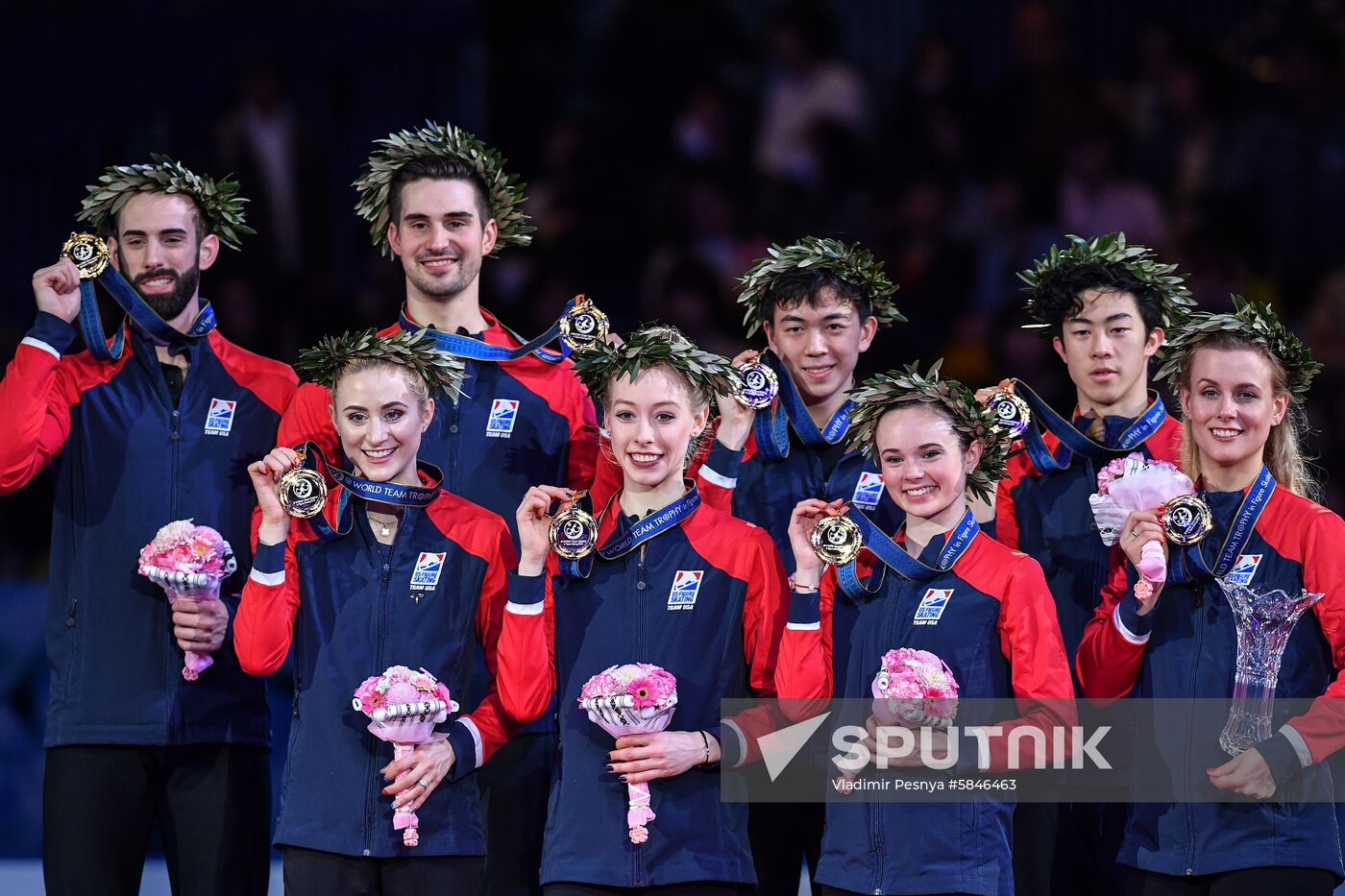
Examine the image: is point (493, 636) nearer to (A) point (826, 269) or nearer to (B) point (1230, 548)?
(A) point (826, 269)

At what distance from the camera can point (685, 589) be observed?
18.0ft

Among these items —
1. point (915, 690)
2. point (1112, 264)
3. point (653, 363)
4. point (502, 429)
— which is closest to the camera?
point (915, 690)

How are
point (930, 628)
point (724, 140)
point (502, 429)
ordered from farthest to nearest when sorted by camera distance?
point (724, 140)
point (502, 429)
point (930, 628)

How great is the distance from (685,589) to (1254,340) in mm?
1921

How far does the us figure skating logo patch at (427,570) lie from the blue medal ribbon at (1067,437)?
1994 millimetres

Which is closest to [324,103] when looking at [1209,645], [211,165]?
[211,165]

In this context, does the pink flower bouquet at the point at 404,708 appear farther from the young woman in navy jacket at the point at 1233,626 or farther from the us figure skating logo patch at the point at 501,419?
the young woman in navy jacket at the point at 1233,626

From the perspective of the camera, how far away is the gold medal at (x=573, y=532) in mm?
5414

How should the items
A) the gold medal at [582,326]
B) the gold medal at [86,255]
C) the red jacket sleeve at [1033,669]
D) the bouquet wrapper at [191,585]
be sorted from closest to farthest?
the red jacket sleeve at [1033,669] < the bouquet wrapper at [191,585] < the gold medal at [86,255] < the gold medal at [582,326]

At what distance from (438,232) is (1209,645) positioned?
2885mm

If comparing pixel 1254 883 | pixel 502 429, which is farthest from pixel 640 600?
pixel 1254 883

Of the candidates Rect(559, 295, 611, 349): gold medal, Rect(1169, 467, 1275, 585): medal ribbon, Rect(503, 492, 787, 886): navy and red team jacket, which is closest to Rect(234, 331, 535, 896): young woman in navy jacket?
Rect(503, 492, 787, 886): navy and red team jacket

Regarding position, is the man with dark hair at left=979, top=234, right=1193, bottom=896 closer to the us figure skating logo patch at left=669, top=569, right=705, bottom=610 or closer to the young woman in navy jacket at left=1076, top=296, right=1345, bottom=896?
the young woman in navy jacket at left=1076, top=296, right=1345, bottom=896

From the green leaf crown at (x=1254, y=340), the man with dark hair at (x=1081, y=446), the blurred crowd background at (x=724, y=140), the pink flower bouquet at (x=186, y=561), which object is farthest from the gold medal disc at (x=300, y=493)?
the blurred crowd background at (x=724, y=140)
